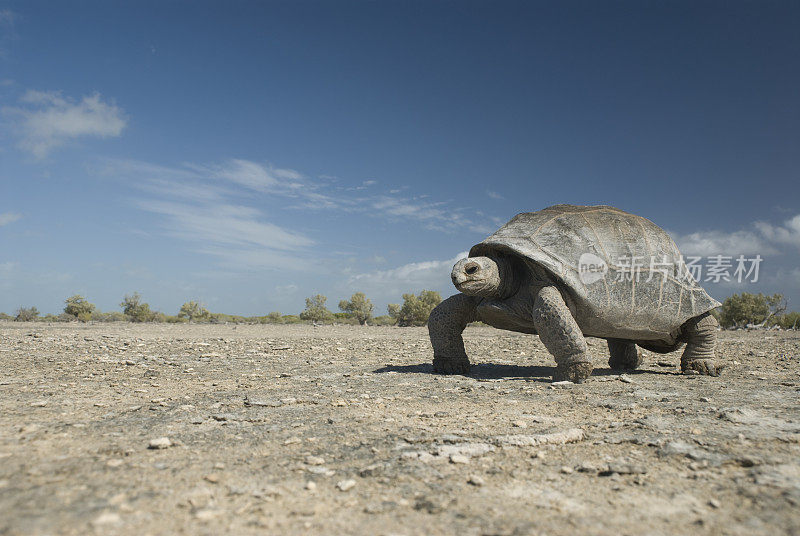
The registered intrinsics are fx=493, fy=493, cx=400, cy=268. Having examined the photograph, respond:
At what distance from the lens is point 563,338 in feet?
20.7

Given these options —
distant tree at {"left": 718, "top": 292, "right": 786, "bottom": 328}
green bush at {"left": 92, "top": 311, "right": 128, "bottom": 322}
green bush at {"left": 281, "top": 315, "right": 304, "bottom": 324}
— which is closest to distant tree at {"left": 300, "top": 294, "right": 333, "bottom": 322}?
green bush at {"left": 281, "top": 315, "right": 304, "bottom": 324}

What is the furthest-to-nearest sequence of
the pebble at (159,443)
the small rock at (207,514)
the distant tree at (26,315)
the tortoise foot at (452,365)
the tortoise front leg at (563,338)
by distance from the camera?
the distant tree at (26,315) → the tortoise foot at (452,365) → the tortoise front leg at (563,338) → the pebble at (159,443) → the small rock at (207,514)

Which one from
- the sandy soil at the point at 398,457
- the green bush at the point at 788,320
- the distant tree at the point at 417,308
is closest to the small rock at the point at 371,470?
the sandy soil at the point at 398,457

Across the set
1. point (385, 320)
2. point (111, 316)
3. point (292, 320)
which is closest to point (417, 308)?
point (385, 320)

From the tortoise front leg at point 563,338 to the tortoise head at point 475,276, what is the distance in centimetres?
76

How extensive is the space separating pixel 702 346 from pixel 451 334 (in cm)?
422

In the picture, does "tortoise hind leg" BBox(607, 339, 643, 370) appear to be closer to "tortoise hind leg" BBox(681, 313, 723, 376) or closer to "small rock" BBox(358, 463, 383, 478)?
"tortoise hind leg" BBox(681, 313, 723, 376)

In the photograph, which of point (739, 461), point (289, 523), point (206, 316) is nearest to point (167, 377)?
point (289, 523)

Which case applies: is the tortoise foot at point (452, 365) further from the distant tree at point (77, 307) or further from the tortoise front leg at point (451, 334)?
the distant tree at point (77, 307)

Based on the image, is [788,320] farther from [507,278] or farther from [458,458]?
[458,458]

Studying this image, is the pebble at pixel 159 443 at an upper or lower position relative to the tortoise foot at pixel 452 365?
lower

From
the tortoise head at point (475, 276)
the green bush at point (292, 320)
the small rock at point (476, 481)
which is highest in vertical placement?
the tortoise head at point (475, 276)

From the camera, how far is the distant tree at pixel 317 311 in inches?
1371

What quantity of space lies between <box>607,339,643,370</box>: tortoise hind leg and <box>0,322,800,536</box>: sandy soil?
232cm
